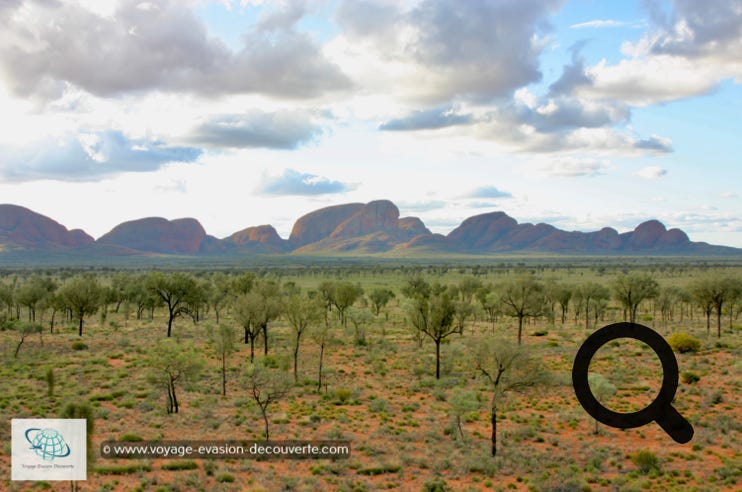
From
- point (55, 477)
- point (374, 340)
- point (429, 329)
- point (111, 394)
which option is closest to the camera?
point (55, 477)

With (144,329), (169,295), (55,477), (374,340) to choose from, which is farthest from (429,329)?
(144,329)

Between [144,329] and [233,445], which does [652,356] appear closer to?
[233,445]

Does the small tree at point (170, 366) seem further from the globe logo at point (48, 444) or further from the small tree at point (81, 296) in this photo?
the small tree at point (81, 296)

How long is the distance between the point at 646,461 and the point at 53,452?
2718cm

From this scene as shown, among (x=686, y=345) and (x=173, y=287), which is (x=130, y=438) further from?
(x=686, y=345)

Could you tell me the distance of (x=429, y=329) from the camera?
1882 inches

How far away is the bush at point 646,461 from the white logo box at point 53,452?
995 inches

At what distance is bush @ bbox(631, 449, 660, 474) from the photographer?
24.8 m

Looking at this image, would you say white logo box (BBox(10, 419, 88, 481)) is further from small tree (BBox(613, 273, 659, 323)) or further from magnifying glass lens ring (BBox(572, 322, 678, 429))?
small tree (BBox(613, 273, 659, 323))

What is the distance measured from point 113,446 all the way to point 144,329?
4830 centimetres

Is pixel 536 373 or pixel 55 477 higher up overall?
pixel 536 373

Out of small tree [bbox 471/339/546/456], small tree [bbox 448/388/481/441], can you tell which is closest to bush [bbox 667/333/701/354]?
small tree [bbox 448/388/481/441]

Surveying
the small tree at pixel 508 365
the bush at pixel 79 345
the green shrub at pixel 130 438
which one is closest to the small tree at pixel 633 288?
the small tree at pixel 508 365

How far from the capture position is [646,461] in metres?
25.1
